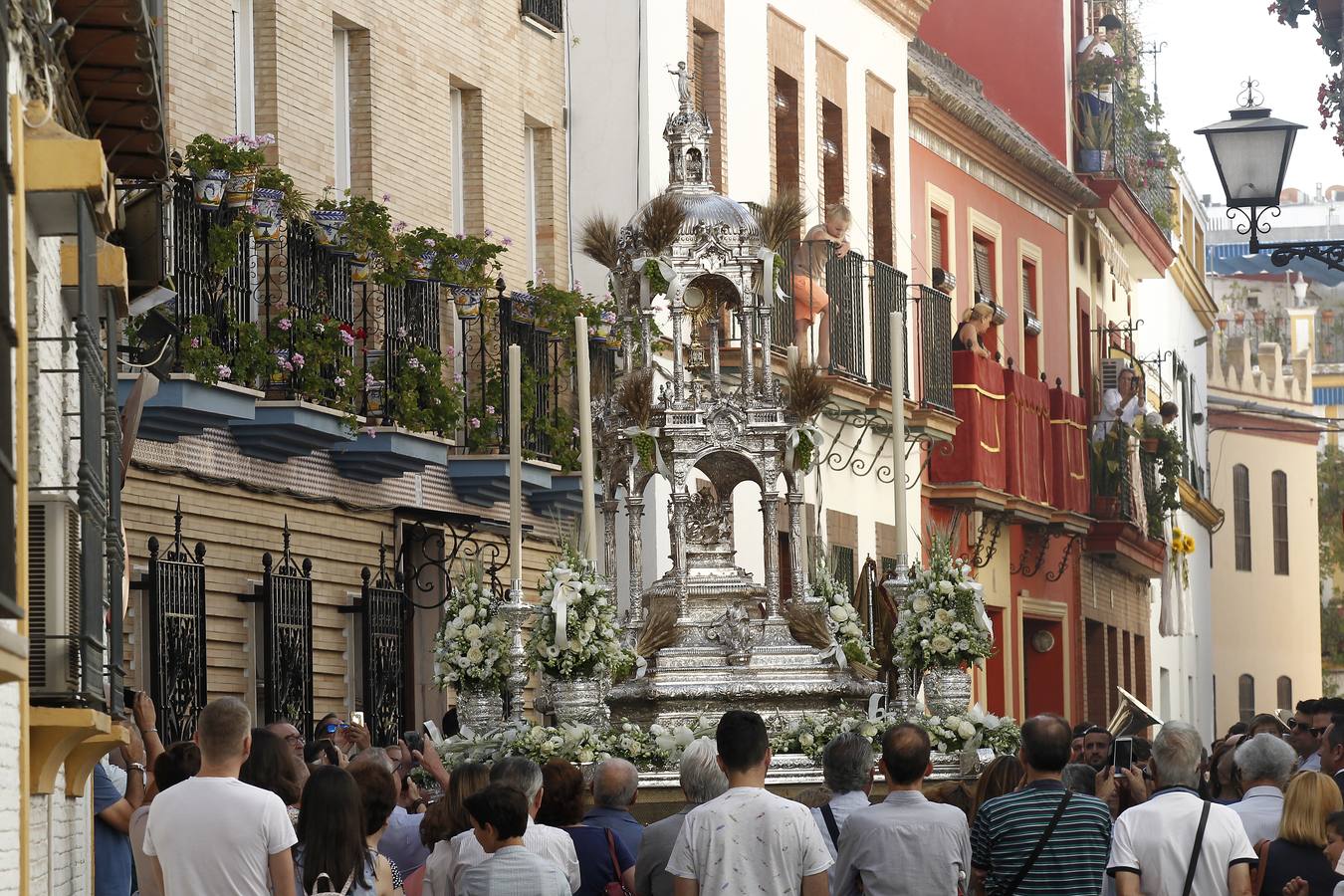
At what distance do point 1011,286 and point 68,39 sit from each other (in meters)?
23.7

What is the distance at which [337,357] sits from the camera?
17.5m

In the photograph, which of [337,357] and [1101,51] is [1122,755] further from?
[1101,51]

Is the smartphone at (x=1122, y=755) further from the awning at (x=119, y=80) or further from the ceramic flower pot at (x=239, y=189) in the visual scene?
the ceramic flower pot at (x=239, y=189)

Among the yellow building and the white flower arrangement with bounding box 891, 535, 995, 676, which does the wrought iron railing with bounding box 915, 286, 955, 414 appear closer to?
the white flower arrangement with bounding box 891, 535, 995, 676

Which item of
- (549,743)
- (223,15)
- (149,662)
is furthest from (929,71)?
(549,743)

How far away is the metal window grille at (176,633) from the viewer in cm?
1581

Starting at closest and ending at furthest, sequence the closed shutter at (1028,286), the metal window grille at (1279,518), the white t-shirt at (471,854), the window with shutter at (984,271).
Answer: the white t-shirt at (471,854), the window with shutter at (984,271), the closed shutter at (1028,286), the metal window grille at (1279,518)

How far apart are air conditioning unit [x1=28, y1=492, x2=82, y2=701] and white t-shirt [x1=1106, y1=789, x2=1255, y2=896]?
3464 mm

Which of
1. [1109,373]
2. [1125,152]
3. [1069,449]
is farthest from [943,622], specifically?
[1125,152]

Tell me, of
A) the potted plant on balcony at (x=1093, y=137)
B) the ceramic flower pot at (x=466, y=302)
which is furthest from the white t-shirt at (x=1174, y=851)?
the potted plant on balcony at (x=1093, y=137)

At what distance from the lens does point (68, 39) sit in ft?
39.0

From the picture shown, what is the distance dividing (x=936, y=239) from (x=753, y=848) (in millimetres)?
23183

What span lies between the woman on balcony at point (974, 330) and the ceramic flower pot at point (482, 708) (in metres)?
16.5

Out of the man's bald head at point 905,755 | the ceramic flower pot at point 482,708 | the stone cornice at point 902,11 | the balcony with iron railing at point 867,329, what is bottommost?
the man's bald head at point 905,755
